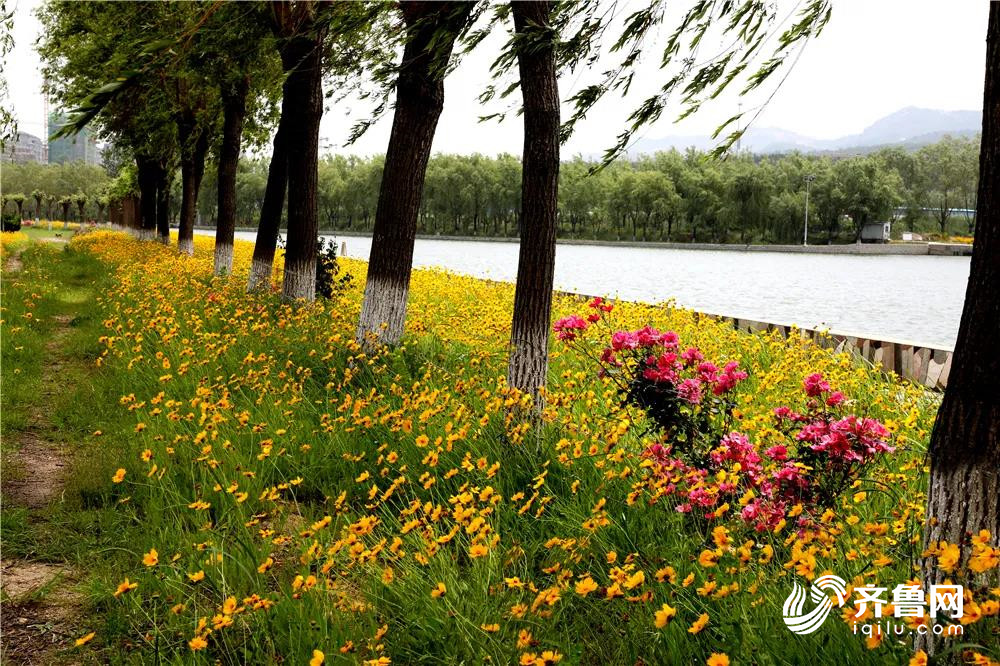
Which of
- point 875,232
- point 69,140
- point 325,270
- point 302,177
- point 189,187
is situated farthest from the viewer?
point 875,232

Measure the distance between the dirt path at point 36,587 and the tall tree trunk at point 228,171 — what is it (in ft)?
36.0

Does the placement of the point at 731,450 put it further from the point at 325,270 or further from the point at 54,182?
the point at 54,182

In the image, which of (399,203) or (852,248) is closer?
(399,203)

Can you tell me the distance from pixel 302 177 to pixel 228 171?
22.8ft

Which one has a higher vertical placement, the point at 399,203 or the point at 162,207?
the point at 162,207

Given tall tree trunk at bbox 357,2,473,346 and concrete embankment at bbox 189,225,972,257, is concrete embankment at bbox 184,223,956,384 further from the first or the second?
concrete embankment at bbox 189,225,972,257

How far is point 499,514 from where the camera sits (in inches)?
148

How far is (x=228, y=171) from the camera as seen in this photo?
17.0m

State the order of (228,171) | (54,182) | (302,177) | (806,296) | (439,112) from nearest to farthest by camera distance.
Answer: (439,112), (302,177), (228,171), (806,296), (54,182)

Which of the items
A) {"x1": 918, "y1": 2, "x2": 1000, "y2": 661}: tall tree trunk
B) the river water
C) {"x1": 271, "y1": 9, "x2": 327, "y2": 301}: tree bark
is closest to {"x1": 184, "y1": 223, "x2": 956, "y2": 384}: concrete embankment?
the river water

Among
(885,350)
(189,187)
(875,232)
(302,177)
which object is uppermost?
(875,232)

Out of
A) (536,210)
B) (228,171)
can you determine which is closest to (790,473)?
(536,210)

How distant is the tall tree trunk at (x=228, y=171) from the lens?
1636 cm

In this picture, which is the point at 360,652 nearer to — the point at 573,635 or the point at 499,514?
the point at 573,635
